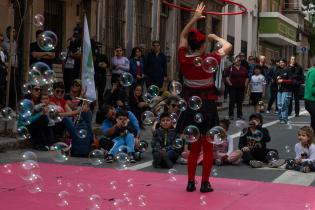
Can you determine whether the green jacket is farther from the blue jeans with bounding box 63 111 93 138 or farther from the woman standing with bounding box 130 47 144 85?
the woman standing with bounding box 130 47 144 85

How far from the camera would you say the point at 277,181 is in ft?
30.0

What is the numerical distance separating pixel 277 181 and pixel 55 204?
3.28 m

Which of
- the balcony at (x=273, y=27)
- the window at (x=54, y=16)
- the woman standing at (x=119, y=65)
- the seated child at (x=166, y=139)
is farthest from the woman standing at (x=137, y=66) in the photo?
the balcony at (x=273, y=27)

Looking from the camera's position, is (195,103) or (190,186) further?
(190,186)

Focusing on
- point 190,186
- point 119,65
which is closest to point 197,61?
point 190,186

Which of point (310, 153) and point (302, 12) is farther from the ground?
point (302, 12)

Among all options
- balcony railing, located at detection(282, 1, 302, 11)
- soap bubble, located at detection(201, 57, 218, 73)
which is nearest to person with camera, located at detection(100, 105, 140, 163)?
soap bubble, located at detection(201, 57, 218, 73)

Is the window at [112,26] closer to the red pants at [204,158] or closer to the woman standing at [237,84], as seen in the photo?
the woman standing at [237,84]

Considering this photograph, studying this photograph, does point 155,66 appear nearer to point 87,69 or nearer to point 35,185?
point 87,69

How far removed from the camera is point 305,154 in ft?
33.7

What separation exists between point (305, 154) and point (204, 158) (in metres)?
2.93

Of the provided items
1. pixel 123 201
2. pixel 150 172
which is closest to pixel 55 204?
pixel 123 201

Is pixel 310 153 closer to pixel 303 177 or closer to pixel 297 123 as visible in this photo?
pixel 303 177

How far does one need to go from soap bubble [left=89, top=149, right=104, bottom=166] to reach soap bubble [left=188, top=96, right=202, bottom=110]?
2600 mm
